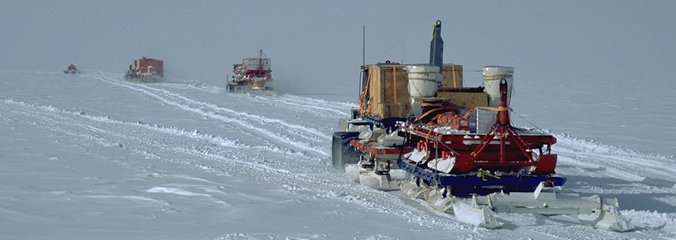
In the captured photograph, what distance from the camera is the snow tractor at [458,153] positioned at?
27.6ft

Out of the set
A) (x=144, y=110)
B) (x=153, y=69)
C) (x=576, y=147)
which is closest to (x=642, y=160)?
(x=576, y=147)

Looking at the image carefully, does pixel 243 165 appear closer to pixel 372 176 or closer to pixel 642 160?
pixel 372 176

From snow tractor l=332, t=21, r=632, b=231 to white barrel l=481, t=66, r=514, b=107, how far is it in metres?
0.01

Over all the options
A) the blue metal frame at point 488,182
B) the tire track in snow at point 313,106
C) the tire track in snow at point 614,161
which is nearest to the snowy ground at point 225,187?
the tire track in snow at point 614,161

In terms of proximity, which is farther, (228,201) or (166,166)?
(166,166)

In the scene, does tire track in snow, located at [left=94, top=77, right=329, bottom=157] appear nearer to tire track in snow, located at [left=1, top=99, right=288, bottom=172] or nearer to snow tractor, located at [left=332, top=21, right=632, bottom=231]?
tire track in snow, located at [left=1, top=99, right=288, bottom=172]

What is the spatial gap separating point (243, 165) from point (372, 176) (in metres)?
2.50

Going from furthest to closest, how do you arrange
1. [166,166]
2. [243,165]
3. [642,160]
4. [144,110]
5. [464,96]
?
1. [144,110]
2. [642,160]
3. [243,165]
4. [166,166]
5. [464,96]

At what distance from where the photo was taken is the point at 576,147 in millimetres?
16234

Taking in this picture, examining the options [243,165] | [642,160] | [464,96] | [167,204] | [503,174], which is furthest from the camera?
[642,160]

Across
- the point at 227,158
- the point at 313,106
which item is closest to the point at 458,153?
the point at 227,158

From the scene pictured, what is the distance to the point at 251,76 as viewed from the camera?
38469mm

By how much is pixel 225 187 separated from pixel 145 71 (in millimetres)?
44390

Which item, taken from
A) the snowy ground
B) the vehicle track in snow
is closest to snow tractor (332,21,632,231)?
the snowy ground
